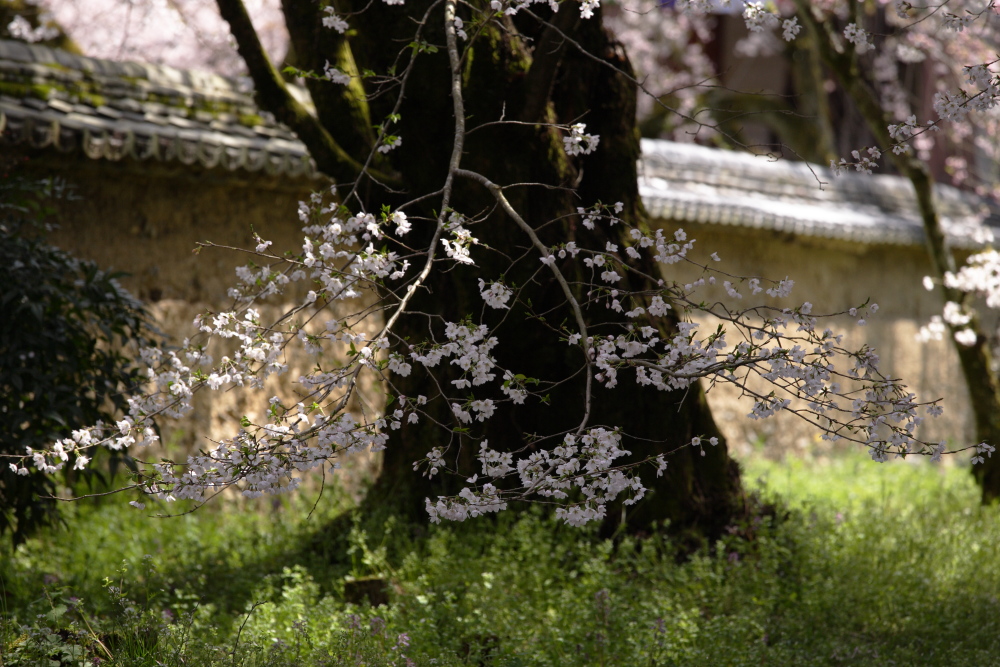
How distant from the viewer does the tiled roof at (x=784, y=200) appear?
274 inches

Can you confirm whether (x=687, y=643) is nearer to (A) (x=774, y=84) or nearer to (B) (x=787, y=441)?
(B) (x=787, y=441)

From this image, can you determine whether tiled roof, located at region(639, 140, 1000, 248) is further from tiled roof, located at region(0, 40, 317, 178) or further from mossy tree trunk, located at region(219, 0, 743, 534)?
tiled roof, located at region(0, 40, 317, 178)

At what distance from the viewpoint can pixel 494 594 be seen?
3461mm


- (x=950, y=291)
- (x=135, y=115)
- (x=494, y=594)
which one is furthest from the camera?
(x=950, y=291)

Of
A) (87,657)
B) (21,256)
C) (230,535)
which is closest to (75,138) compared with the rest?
(21,256)

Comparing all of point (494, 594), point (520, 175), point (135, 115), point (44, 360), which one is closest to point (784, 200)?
point (520, 175)

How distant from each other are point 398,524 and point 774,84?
1315 centimetres

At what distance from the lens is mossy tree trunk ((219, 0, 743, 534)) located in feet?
12.4

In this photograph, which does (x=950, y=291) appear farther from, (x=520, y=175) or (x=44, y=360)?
(x=44, y=360)

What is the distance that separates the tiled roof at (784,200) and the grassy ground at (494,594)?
9.08 ft

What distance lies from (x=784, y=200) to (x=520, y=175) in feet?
15.7

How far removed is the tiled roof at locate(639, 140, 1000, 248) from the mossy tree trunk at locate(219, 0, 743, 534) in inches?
98.6

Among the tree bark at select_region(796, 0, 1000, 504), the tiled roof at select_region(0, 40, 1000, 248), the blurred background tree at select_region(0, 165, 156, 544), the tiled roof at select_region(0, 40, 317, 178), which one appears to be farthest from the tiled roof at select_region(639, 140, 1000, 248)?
the blurred background tree at select_region(0, 165, 156, 544)

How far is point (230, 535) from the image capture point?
454 centimetres
